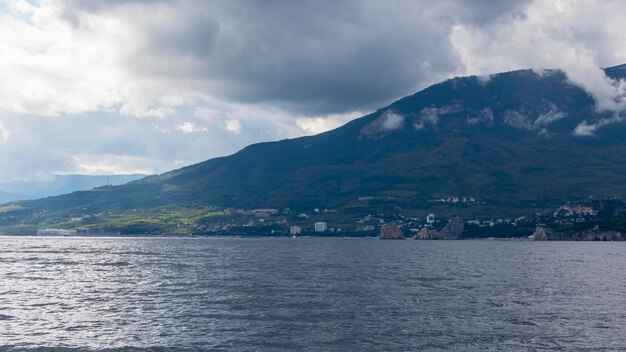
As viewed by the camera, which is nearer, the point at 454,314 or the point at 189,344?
the point at 189,344

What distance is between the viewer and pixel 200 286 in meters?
97.2

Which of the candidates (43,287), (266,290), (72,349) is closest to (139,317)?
(72,349)

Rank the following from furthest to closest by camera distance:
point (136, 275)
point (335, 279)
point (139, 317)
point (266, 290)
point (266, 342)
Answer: point (136, 275), point (335, 279), point (266, 290), point (139, 317), point (266, 342)

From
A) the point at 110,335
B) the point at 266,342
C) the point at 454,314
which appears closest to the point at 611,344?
the point at 454,314

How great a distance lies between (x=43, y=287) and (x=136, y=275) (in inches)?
949

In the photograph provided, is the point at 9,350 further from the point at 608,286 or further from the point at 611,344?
the point at 608,286

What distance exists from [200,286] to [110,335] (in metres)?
40.3

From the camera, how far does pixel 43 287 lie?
9600 cm

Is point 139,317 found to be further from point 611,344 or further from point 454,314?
point 611,344

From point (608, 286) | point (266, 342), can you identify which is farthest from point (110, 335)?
point (608, 286)

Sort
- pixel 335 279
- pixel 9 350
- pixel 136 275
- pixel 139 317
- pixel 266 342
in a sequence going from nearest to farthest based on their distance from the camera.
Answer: pixel 9 350 → pixel 266 342 → pixel 139 317 → pixel 335 279 → pixel 136 275

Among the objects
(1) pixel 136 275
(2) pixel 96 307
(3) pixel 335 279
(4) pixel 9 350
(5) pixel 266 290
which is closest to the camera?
(4) pixel 9 350

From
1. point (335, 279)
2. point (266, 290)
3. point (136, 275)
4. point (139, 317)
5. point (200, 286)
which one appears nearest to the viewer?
point (139, 317)

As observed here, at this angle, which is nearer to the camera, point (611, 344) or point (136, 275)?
point (611, 344)
